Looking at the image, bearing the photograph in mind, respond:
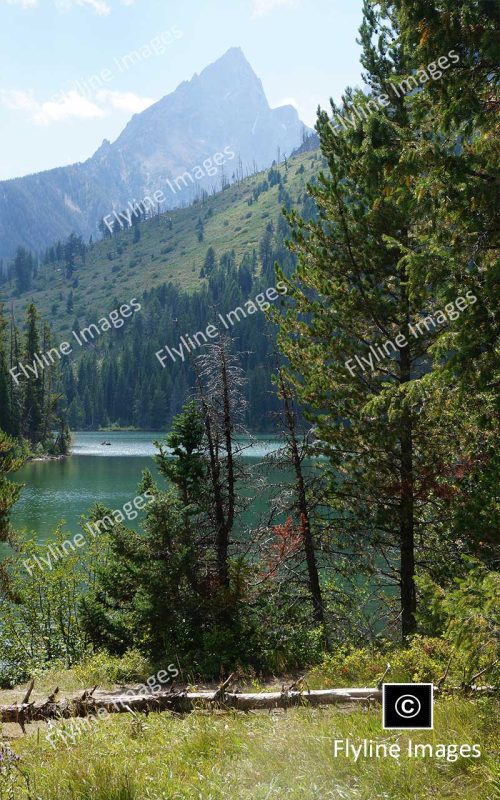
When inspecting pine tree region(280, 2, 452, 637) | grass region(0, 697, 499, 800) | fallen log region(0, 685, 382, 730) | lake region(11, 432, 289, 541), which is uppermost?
pine tree region(280, 2, 452, 637)

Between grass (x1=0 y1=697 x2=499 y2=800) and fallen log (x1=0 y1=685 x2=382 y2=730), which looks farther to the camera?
fallen log (x1=0 y1=685 x2=382 y2=730)

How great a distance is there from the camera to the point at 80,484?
5959 cm

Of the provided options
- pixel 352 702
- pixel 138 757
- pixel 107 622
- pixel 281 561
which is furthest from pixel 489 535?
pixel 107 622

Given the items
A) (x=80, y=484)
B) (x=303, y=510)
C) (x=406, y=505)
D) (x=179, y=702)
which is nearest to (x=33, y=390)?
(x=80, y=484)

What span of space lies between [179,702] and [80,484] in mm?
53615

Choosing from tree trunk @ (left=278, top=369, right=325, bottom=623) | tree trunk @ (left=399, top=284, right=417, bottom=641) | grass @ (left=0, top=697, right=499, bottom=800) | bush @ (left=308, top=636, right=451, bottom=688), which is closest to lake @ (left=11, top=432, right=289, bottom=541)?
tree trunk @ (left=278, top=369, right=325, bottom=623)

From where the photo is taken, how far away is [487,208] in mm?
6348

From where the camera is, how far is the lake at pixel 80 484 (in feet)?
124

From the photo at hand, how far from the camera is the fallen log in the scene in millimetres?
7879

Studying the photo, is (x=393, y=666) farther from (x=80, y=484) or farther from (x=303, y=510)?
(x=80, y=484)

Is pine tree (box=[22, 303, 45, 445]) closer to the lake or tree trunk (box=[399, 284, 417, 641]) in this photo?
the lake

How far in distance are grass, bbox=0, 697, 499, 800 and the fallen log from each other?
2.97ft

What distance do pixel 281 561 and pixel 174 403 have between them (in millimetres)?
138800

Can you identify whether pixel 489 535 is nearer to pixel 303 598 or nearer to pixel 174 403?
pixel 303 598
